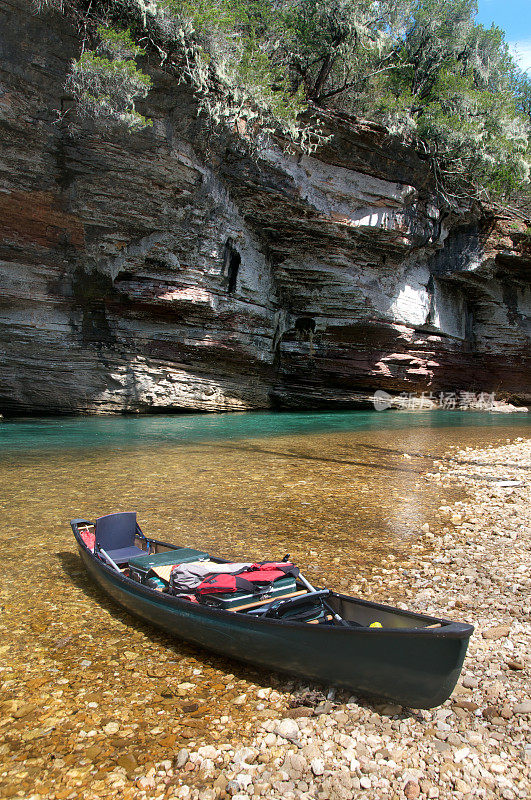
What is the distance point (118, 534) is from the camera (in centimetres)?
580

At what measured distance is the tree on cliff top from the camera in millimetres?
15289

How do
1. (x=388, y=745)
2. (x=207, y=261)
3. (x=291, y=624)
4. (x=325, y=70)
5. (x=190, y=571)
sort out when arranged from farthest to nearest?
(x=207, y=261), (x=325, y=70), (x=190, y=571), (x=291, y=624), (x=388, y=745)

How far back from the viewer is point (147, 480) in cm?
998

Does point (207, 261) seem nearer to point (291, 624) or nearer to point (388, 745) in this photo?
point (291, 624)

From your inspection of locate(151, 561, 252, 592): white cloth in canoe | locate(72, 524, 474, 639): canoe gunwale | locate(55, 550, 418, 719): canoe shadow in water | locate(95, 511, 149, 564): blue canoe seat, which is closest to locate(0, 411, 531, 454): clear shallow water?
locate(95, 511, 149, 564): blue canoe seat

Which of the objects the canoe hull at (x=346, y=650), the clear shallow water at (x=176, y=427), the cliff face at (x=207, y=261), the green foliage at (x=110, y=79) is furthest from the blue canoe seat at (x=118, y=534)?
the cliff face at (x=207, y=261)

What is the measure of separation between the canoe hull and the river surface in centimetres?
29

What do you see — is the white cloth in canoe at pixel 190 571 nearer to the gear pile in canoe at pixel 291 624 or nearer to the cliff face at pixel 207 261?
the gear pile in canoe at pixel 291 624

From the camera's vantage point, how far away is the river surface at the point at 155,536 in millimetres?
3090

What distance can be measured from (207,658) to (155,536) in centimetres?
295

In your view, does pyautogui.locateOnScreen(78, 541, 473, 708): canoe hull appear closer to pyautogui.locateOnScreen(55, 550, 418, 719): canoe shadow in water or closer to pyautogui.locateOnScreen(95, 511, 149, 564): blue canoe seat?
pyautogui.locateOnScreen(55, 550, 418, 719): canoe shadow in water

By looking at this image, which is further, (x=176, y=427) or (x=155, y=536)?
(x=176, y=427)

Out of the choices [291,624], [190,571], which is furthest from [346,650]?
[190,571]

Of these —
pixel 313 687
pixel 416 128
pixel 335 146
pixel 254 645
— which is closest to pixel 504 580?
pixel 313 687
